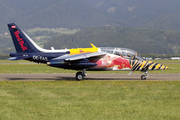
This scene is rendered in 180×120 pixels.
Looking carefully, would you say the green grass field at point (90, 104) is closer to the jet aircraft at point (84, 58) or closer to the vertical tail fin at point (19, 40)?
the jet aircraft at point (84, 58)

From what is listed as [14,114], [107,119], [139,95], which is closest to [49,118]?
[14,114]

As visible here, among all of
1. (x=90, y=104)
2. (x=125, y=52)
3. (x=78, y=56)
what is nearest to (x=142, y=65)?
(x=125, y=52)

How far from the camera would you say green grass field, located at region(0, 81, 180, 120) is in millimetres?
11977

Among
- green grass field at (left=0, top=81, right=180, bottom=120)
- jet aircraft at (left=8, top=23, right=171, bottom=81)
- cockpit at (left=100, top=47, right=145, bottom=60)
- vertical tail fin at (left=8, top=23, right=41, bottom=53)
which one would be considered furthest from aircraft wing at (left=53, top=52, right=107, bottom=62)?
green grass field at (left=0, top=81, right=180, bottom=120)

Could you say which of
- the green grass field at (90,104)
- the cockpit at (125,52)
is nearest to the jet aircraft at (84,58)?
the cockpit at (125,52)

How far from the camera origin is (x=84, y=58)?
1011 inches

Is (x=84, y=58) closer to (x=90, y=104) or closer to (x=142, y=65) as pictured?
(x=142, y=65)

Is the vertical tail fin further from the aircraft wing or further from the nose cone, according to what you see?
the nose cone

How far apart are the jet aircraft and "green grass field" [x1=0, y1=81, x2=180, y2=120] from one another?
6.99 metres

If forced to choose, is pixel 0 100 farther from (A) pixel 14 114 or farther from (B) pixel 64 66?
(B) pixel 64 66

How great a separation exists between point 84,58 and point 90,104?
11701 mm

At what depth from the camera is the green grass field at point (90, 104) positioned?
12.0m

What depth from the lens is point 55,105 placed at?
1404 centimetres

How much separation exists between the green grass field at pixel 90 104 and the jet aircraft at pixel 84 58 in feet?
22.9
